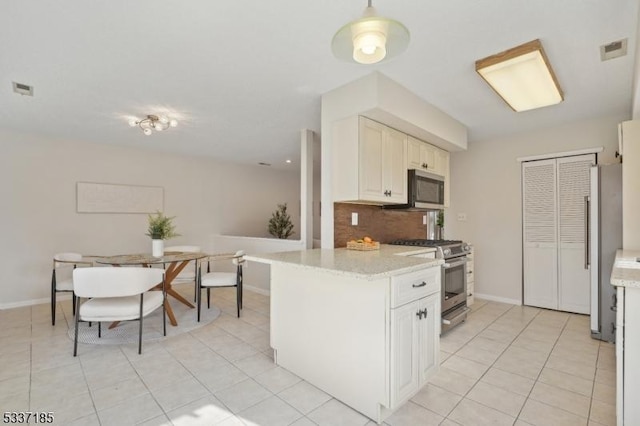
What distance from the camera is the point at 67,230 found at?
4.37m

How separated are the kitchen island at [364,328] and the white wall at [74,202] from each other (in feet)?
12.2

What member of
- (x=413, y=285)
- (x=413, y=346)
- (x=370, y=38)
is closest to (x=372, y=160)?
(x=413, y=285)

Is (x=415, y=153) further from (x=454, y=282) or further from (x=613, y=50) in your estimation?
(x=613, y=50)

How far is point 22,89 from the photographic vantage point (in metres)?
2.75

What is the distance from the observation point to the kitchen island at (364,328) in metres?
1.73

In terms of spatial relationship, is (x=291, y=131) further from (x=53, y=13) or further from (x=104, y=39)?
(x=53, y=13)

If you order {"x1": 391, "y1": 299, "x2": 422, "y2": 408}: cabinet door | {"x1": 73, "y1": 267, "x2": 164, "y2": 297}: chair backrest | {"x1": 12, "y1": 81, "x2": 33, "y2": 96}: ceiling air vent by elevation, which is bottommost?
{"x1": 391, "y1": 299, "x2": 422, "y2": 408}: cabinet door

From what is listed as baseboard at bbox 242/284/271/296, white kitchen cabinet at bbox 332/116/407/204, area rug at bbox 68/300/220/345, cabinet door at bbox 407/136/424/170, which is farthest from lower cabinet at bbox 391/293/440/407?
baseboard at bbox 242/284/271/296

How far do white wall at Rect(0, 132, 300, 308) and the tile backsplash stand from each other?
10.7ft

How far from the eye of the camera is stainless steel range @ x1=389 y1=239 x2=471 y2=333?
3.03 metres

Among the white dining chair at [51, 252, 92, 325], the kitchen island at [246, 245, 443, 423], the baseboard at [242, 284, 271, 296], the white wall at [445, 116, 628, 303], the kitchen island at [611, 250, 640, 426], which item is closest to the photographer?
the kitchen island at [611, 250, 640, 426]

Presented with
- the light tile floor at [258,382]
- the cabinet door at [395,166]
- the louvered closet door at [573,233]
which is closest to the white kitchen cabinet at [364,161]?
the cabinet door at [395,166]

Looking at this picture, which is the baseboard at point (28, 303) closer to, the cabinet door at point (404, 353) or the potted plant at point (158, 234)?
the potted plant at point (158, 234)

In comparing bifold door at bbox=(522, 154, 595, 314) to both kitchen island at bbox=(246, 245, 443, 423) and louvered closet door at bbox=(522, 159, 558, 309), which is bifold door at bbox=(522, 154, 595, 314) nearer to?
louvered closet door at bbox=(522, 159, 558, 309)
